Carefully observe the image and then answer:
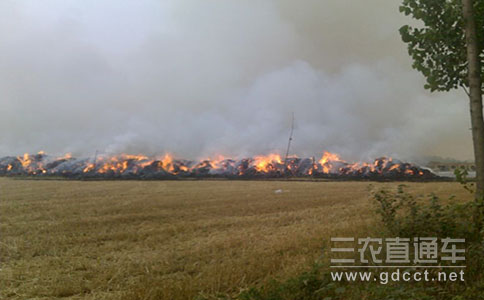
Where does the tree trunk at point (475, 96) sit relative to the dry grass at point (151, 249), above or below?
above

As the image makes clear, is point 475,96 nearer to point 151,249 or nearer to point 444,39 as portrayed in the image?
point 444,39

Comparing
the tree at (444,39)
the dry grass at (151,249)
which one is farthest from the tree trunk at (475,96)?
the dry grass at (151,249)

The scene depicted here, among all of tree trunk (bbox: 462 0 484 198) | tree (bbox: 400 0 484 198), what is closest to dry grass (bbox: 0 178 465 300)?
tree trunk (bbox: 462 0 484 198)

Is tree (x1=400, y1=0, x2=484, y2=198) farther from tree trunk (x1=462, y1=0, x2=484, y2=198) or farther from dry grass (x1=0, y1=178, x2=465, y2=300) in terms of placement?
dry grass (x1=0, y1=178, x2=465, y2=300)

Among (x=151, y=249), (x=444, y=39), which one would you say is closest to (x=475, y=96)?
(x=444, y=39)

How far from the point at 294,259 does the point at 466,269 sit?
108 inches

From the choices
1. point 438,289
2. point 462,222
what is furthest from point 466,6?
point 438,289

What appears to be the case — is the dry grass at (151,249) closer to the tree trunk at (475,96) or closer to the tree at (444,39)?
the tree trunk at (475,96)

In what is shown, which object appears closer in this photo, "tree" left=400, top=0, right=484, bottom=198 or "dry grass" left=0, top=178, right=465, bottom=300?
"dry grass" left=0, top=178, right=465, bottom=300

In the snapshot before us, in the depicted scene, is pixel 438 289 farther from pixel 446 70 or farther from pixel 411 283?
pixel 446 70

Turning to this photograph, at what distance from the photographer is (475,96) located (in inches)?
220

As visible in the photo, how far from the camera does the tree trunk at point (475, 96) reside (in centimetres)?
553

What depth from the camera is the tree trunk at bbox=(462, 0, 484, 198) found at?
5.53 metres

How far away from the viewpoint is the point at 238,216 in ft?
36.4
